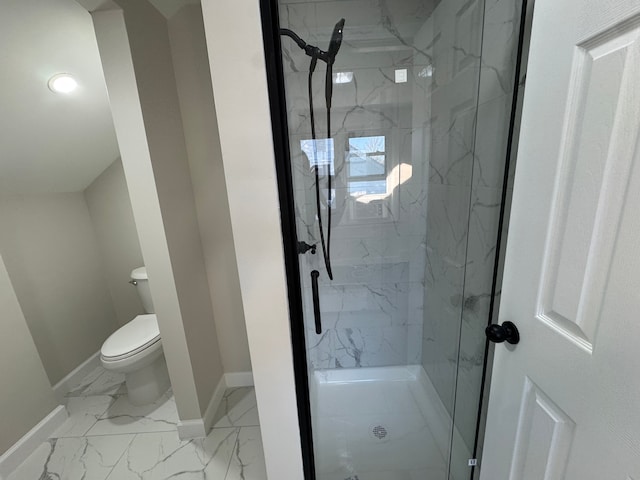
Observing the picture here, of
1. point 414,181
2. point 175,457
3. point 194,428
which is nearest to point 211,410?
point 194,428

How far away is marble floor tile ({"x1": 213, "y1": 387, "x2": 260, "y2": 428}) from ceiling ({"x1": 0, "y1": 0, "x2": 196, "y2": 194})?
198 centimetres

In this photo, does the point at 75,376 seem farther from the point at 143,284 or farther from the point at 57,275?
the point at 143,284

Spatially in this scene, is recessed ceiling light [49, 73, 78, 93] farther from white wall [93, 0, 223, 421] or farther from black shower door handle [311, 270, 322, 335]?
black shower door handle [311, 270, 322, 335]

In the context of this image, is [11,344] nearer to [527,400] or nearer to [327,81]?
[327,81]

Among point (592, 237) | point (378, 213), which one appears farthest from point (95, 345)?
point (592, 237)

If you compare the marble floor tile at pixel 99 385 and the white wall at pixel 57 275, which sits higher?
the white wall at pixel 57 275

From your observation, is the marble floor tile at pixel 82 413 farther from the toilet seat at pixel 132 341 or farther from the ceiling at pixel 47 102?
the ceiling at pixel 47 102

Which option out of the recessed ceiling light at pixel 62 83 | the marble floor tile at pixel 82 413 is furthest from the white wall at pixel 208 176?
the marble floor tile at pixel 82 413

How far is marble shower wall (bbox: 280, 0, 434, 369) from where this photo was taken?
4.60ft

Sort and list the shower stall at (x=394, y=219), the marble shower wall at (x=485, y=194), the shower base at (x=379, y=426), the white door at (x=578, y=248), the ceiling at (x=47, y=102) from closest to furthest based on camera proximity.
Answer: the white door at (x=578, y=248), the marble shower wall at (x=485, y=194), the shower stall at (x=394, y=219), the ceiling at (x=47, y=102), the shower base at (x=379, y=426)

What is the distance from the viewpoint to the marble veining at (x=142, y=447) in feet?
4.69

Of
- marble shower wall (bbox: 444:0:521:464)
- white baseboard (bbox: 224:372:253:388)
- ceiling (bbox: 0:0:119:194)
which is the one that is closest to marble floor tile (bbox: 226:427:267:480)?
white baseboard (bbox: 224:372:253:388)

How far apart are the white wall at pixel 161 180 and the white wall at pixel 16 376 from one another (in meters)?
0.88

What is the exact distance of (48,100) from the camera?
1.41 metres
